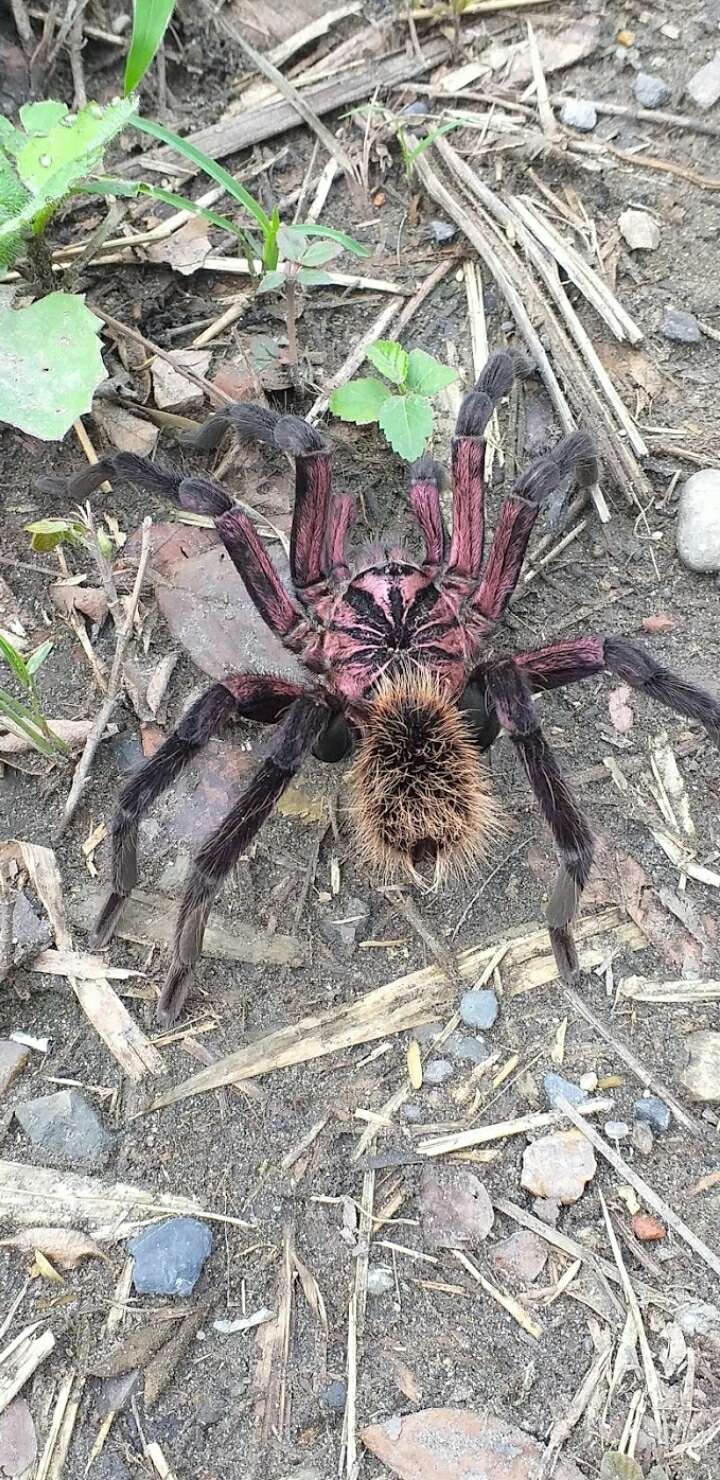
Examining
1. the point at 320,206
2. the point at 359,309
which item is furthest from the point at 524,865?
the point at 320,206

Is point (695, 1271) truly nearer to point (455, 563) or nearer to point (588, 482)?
point (455, 563)

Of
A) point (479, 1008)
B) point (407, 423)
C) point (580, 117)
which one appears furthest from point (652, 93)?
point (479, 1008)

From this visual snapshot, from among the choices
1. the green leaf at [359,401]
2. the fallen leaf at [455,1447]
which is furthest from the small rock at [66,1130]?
the green leaf at [359,401]

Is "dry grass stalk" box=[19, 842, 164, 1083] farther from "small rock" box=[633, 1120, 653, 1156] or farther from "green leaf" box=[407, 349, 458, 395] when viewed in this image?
"green leaf" box=[407, 349, 458, 395]

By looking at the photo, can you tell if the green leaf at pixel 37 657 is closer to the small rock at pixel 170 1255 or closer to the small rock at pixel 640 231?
the small rock at pixel 170 1255

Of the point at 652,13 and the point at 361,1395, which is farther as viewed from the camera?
the point at 652,13

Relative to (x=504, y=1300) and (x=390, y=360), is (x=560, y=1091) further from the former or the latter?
(x=390, y=360)

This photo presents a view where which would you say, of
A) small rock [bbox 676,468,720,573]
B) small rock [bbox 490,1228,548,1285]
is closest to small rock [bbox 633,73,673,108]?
small rock [bbox 676,468,720,573]

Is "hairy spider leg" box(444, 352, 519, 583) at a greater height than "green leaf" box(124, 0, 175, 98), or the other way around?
"green leaf" box(124, 0, 175, 98)
